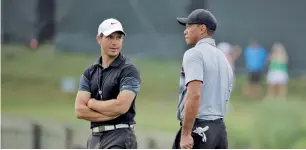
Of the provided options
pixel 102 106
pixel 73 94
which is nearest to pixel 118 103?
pixel 102 106

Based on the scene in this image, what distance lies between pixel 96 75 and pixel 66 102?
4.97 m

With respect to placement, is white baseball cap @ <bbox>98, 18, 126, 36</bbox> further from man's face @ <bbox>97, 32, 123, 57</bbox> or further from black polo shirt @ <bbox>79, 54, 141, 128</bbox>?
black polo shirt @ <bbox>79, 54, 141, 128</bbox>

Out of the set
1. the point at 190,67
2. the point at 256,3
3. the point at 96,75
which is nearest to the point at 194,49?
the point at 190,67

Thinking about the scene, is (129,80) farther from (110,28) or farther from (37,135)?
(37,135)

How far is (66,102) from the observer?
9.84 metres

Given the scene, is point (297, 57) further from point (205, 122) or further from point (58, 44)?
point (205, 122)

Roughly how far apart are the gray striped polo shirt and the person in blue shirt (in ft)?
15.8

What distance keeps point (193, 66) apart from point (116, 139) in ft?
1.88

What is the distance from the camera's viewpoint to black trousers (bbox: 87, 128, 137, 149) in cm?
481

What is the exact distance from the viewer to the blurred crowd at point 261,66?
9789 millimetres

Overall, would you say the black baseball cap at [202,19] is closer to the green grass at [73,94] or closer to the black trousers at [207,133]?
the black trousers at [207,133]

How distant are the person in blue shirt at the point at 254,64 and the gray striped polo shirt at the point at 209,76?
4806mm

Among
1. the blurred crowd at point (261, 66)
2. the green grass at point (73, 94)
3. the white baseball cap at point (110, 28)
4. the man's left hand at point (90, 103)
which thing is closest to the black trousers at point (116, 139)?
the man's left hand at point (90, 103)

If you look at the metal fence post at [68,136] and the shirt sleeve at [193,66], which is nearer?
the shirt sleeve at [193,66]
